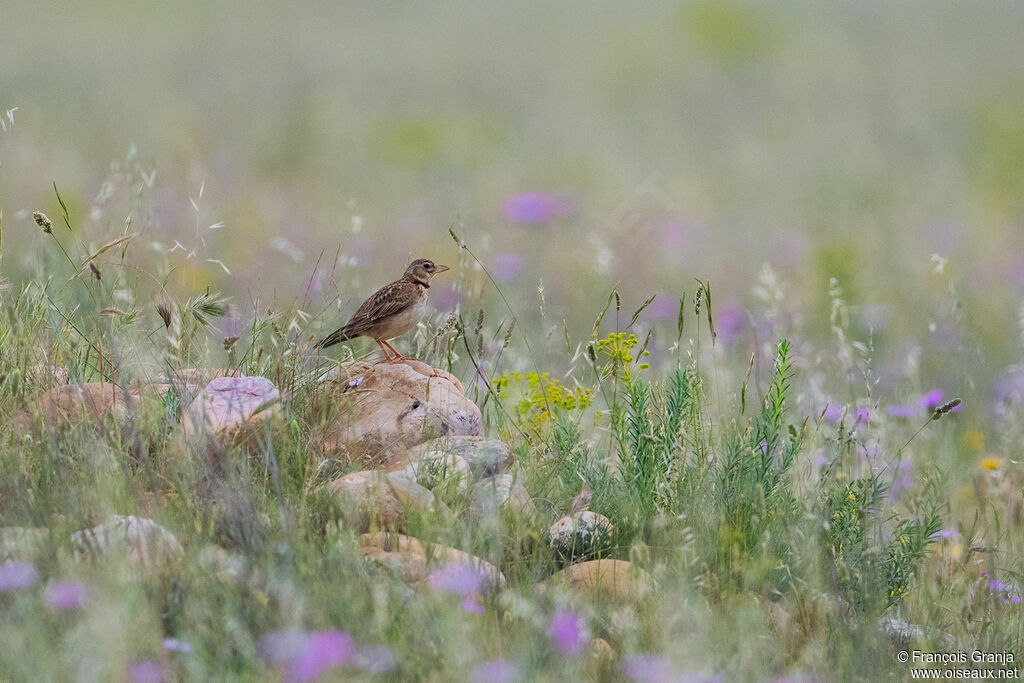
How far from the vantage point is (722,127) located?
15.9 metres

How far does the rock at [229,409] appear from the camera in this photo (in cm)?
355

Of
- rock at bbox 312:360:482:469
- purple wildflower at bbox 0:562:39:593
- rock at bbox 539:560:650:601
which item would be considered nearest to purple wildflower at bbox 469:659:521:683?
rock at bbox 539:560:650:601

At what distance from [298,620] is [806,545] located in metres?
1.46

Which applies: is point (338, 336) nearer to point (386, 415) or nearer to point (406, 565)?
point (386, 415)

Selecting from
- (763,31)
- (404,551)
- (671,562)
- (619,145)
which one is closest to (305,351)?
(404,551)

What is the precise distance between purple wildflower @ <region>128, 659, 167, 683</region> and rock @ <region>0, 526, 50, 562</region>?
53cm

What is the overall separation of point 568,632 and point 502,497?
823 millimetres

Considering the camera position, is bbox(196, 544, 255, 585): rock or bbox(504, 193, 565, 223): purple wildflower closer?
bbox(196, 544, 255, 585): rock

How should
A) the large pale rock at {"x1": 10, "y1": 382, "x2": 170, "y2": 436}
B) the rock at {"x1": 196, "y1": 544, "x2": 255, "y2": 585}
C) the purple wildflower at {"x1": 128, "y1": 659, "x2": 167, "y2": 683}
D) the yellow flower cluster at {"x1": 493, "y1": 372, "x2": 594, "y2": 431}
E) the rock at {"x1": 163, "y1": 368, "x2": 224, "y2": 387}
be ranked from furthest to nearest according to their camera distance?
the yellow flower cluster at {"x1": 493, "y1": 372, "x2": 594, "y2": 431} → the rock at {"x1": 163, "y1": 368, "x2": 224, "y2": 387} → the large pale rock at {"x1": 10, "y1": 382, "x2": 170, "y2": 436} → the rock at {"x1": 196, "y1": 544, "x2": 255, "y2": 585} → the purple wildflower at {"x1": 128, "y1": 659, "x2": 167, "y2": 683}

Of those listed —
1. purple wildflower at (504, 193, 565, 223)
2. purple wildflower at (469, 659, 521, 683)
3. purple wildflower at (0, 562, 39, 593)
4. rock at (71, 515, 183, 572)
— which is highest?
purple wildflower at (504, 193, 565, 223)

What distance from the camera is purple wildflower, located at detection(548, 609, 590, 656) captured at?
2797 millimetres

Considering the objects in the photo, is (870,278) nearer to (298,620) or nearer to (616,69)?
(298,620)

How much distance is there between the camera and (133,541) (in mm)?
3033

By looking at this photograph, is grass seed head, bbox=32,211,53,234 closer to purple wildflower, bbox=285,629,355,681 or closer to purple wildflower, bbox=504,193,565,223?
purple wildflower, bbox=285,629,355,681
